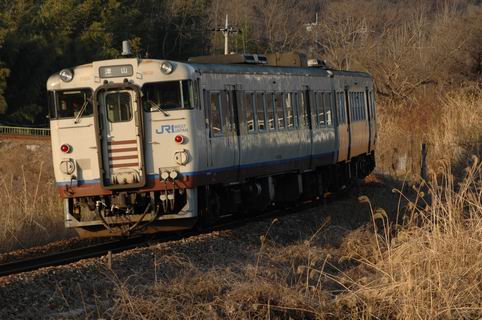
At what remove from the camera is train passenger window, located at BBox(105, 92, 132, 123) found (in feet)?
A: 49.0

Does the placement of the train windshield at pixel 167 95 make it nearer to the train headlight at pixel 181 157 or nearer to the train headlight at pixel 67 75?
the train headlight at pixel 181 157

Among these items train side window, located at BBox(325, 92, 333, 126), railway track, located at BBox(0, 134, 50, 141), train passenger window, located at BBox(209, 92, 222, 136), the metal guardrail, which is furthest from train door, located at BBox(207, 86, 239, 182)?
the metal guardrail

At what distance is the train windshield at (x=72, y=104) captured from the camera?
595 inches

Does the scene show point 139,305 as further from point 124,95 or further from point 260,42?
point 260,42

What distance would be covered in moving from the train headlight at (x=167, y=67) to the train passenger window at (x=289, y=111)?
460cm

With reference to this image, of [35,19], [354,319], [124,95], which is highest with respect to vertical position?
[35,19]

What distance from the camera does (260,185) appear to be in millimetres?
17984

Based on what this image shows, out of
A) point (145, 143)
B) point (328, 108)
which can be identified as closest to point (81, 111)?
point (145, 143)

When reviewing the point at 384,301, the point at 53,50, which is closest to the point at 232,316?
the point at 384,301

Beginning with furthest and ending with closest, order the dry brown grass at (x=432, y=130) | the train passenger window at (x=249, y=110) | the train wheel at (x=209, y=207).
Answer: the dry brown grass at (x=432, y=130)
the train passenger window at (x=249, y=110)
the train wheel at (x=209, y=207)

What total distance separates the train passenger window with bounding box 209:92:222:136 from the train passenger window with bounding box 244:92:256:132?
121 cm

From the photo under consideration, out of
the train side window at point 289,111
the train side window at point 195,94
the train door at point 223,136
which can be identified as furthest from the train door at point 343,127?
the train side window at point 195,94

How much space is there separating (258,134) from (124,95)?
330 centimetres

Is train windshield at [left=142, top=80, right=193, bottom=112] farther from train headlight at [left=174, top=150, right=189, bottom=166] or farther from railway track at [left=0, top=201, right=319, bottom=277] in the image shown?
railway track at [left=0, top=201, right=319, bottom=277]
